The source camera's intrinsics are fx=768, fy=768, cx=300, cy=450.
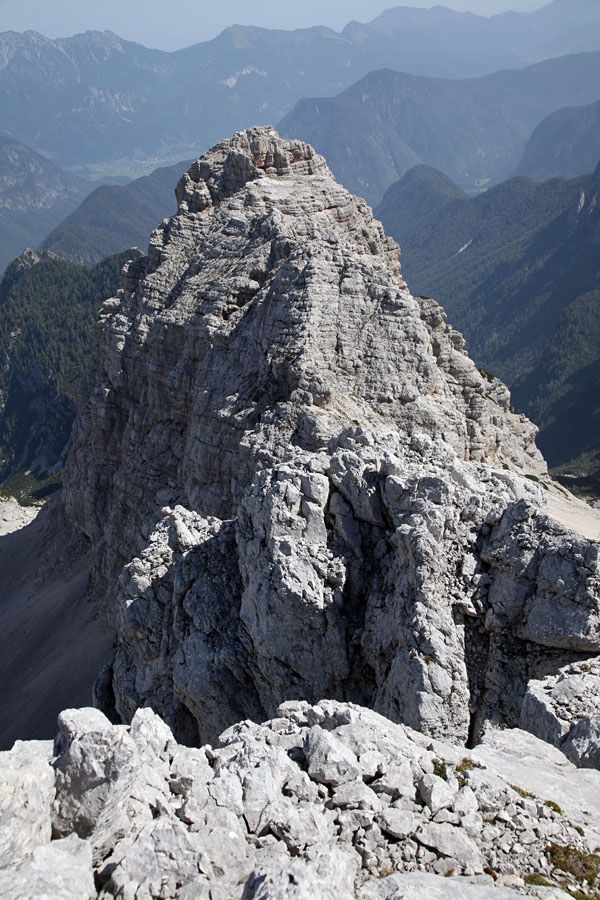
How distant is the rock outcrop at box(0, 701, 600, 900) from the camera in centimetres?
1255

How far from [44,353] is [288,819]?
172 m

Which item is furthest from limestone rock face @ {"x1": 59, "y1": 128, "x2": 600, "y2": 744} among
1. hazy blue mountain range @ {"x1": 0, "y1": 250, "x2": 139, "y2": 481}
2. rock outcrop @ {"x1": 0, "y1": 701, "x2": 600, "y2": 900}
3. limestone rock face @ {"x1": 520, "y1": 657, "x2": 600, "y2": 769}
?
hazy blue mountain range @ {"x1": 0, "y1": 250, "x2": 139, "y2": 481}

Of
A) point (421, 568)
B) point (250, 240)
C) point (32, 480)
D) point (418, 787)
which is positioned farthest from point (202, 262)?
point (32, 480)

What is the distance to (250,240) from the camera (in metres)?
49.8

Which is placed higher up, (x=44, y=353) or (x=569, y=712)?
(x=44, y=353)

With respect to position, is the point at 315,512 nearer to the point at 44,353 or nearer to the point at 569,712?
the point at 569,712

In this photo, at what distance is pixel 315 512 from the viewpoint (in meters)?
24.0

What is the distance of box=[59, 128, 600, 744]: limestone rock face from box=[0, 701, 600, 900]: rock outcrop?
4.43 meters

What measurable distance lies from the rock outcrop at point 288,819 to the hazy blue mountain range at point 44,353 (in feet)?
440

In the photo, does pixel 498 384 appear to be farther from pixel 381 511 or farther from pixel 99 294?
pixel 99 294

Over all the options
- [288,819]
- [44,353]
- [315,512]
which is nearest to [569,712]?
[288,819]

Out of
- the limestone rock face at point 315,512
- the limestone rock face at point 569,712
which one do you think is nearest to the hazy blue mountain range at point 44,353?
the limestone rock face at point 315,512

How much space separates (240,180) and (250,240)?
37.1 ft

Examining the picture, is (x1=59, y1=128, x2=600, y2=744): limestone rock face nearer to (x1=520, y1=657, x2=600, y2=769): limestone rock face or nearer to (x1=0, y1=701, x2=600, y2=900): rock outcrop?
(x1=520, y1=657, x2=600, y2=769): limestone rock face
